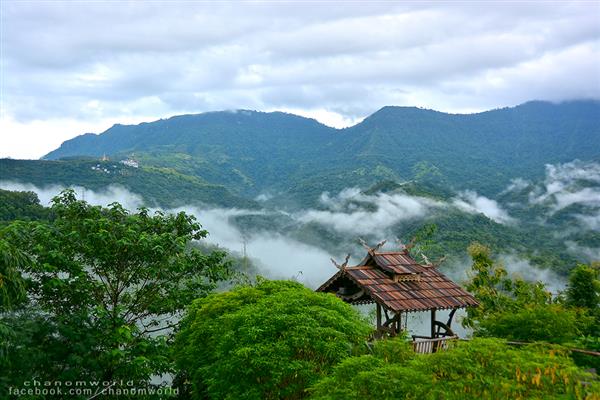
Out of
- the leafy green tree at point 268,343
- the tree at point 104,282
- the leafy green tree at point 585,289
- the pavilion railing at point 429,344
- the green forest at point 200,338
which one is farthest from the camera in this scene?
the leafy green tree at point 585,289

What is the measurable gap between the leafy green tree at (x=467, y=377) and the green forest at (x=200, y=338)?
0.02 meters

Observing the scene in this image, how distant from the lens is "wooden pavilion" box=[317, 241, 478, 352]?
16498 millimetres

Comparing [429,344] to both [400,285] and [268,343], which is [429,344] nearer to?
[400,285]

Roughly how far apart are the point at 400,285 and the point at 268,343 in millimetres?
6562

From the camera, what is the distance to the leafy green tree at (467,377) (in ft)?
26.6

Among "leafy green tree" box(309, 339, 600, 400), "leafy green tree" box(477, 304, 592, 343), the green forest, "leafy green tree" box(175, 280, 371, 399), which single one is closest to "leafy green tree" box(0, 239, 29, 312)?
the green forest

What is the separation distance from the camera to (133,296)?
18891 mm

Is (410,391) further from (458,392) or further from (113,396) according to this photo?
(113,396)

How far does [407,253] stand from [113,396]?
1011cm

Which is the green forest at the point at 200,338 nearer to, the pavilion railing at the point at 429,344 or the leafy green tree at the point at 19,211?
the pavilion railing at the point at 429,344

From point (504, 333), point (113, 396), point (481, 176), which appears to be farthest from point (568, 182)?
point (113, 396)

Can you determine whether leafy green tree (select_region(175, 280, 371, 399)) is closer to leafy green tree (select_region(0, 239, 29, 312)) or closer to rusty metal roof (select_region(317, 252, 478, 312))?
rusty metal roof (select_region(317, 252, 478, 312))

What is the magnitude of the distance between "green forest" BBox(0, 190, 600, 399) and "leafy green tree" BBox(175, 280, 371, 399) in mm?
29

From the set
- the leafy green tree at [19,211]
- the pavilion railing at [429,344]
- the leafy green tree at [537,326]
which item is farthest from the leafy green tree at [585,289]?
the leafy green tree at [19,211]
